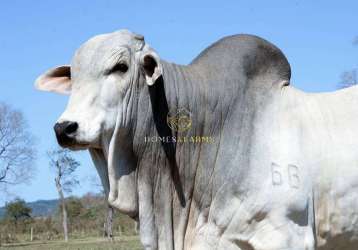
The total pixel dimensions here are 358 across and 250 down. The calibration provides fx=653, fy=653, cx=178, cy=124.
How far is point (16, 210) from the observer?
197ft

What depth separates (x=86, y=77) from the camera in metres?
3.62

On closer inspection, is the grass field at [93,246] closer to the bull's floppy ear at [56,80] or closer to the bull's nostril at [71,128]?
the bull's floppy ear at [56,80]

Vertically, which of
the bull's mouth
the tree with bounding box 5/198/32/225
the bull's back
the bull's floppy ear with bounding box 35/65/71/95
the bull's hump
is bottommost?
the tree with bounding box 5/198/32/225

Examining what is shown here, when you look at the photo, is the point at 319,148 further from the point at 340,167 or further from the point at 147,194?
the point at 147,194

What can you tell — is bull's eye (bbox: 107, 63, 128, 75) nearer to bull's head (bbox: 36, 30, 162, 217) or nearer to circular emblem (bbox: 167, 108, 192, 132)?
bull's head (bbox: 36, 30, 162, 217)

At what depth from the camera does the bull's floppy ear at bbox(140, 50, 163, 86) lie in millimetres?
3670

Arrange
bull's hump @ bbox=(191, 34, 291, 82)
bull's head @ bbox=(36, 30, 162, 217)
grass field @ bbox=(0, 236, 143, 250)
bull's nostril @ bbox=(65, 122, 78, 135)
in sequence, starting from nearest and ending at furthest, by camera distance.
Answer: bull's nostril @ bbox=(65, 122, 78, 135) → bull's head @ bbox=(36, 30, 162, 217) → bull's hump @ bbox=(191, 34, 291, 82) → grass field @ bbox=(0, 236, 143, 250)

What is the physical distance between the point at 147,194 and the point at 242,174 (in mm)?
553

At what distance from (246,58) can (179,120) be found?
1.96 feet

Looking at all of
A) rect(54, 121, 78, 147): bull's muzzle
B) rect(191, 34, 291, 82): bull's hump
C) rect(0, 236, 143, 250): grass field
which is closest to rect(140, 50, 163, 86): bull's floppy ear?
rect(191, 34, 291, 82): bull's hump

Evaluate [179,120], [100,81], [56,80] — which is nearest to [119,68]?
[100,81]

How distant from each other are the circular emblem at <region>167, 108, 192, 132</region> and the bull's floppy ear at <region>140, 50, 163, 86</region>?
0.24 meters

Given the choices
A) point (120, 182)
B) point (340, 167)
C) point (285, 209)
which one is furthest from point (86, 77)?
point (340, 167)

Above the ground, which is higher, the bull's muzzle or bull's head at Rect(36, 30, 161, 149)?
bull's head at Rect(36, 30, 161, 149)
